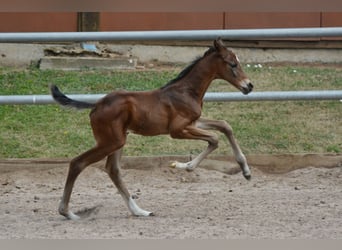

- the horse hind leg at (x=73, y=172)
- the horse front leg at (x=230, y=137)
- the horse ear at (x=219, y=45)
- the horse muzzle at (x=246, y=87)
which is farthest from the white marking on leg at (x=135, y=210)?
the horse ear at (x=219, y=45)

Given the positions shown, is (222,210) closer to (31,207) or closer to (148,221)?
(148,221)

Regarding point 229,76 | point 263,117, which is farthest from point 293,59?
point 229,76

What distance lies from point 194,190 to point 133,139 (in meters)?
2.26

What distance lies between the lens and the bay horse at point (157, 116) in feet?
25.4

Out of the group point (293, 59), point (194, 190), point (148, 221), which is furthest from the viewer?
point (293, 59)

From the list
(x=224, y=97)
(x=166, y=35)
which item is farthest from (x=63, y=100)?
(x=224, y=97)

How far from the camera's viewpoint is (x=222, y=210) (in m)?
8.17

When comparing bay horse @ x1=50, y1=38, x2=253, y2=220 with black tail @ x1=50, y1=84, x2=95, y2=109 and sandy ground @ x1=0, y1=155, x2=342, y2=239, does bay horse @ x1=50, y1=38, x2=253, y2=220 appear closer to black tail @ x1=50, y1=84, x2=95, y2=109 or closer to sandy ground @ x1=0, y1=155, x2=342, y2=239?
black tail @ x1=50, y1=84, x2=95, y2=109

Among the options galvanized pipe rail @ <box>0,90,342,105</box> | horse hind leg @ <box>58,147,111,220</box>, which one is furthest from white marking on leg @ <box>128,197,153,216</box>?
galvanized pipe rail @ <box>0,90,342,105</box>

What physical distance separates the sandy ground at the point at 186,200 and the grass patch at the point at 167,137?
89cm

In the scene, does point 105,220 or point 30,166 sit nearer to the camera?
point 105,220

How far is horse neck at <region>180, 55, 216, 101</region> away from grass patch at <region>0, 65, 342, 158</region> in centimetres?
285

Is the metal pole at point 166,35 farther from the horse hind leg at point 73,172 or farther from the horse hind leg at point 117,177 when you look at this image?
the horse hind leg at point 73,172

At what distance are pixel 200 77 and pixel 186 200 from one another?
138 cm
